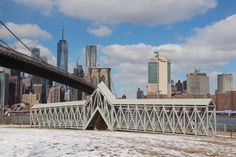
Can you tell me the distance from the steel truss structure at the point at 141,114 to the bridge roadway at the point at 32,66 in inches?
497

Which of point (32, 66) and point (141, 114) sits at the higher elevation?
point (32, 66)

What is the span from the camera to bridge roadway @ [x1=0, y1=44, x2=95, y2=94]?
78200 millimetres

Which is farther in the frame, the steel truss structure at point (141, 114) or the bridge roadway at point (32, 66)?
the bridge roadway at point (32, 66)

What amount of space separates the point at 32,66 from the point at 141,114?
121 ft

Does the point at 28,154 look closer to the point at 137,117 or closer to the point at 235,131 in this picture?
the point at 137,117

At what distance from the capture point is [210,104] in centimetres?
5178

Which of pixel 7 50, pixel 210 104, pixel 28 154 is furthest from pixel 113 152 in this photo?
pixel 7 50

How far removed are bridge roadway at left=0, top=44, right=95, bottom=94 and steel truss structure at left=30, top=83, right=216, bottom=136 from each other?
1261cm

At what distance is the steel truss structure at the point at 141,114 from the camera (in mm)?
51688

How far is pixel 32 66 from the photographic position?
291ft

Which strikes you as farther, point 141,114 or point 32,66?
point 32,66

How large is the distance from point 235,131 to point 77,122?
25021mm

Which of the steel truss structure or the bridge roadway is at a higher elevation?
the bridge roadway

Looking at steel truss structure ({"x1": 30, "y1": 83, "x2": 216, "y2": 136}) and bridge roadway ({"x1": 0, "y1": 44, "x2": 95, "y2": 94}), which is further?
bridge roadway ({"x1": 0, "y1": 44, "x2": 95, "y2": 94})
